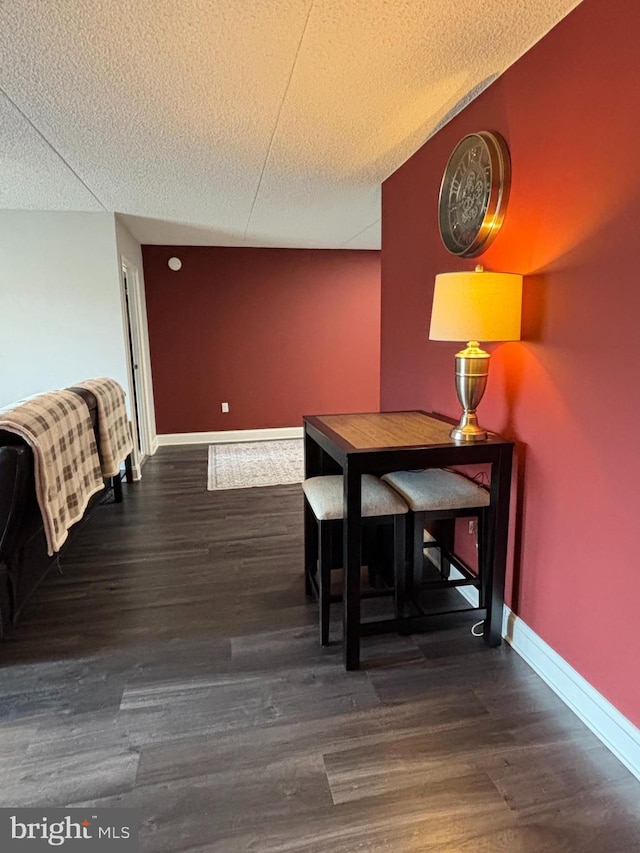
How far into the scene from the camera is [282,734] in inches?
61.5

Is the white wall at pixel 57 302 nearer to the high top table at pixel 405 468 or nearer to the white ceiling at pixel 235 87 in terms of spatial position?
the white ceiling at pixel 235 87

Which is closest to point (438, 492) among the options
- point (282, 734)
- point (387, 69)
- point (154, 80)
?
point (282, 734)

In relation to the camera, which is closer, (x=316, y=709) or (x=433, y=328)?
(x=316, y=709)

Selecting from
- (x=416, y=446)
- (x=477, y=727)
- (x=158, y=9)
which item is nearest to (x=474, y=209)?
(x=416, y=446)

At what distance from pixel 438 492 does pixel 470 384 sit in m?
0.44

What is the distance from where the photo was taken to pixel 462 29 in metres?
1.62

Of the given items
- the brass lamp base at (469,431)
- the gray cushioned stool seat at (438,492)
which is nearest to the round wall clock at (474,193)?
the brass lamp base at (469,431)

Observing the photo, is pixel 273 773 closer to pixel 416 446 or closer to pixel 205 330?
pixel 416 446

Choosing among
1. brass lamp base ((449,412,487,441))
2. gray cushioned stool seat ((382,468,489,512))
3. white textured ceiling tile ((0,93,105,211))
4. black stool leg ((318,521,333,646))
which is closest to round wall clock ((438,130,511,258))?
brass lamp base ((449,412,487,441))

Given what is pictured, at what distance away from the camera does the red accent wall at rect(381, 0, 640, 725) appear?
55.1 inches

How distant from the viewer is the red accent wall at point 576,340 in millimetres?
1398

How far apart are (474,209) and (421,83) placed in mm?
527

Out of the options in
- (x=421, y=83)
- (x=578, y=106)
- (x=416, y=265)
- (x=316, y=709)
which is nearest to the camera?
(x=578, y=106)

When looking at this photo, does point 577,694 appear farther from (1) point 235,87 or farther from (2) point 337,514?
(1) point 235,87
